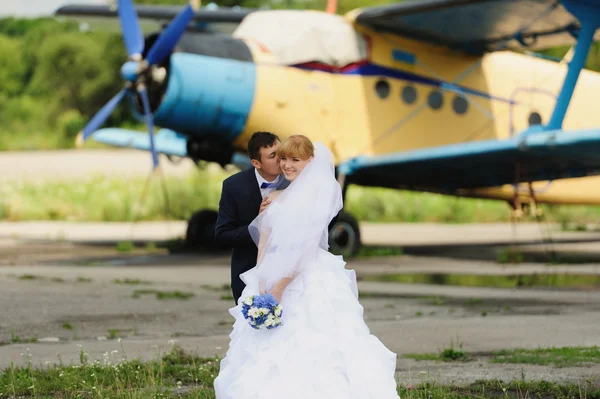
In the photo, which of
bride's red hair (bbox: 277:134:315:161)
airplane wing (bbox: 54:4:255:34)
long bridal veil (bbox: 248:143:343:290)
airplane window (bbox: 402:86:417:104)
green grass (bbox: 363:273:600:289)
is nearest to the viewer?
long bridal veil (bbox: 248:143:343:290)

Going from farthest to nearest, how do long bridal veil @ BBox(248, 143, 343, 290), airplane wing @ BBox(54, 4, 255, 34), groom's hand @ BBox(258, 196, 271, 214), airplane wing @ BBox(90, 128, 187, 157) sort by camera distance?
1. airplane wing @ BBox(90, 128, 187, 157)
2. airplane wing @ BBox(54, 4, 255, 34)
3. groom's hand @ BBox(258, 196, 271, 214)
4. long bridal veil @ BBox(248, 143, 343, 290)

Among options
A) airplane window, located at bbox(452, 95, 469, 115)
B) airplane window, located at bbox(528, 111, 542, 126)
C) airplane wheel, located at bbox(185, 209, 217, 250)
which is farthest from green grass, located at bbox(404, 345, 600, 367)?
airplane window, located at bbox(528, 111, 542, 126)

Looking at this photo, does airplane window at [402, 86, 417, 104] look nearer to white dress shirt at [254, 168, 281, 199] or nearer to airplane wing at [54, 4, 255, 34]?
airplane wing at [54, 4, 255, 34]

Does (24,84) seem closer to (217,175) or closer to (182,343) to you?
(217,175)

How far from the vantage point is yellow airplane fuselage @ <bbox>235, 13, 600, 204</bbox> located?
15.2 metres

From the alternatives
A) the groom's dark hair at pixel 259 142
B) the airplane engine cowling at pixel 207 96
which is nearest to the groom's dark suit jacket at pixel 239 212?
the groom's dark hair at pixel 259 142

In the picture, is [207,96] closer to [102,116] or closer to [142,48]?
[142,48]

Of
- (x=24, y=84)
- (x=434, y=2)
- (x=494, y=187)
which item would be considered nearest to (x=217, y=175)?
(x=494, y=187)

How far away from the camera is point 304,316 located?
425 cm

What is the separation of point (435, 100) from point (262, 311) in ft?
42.7

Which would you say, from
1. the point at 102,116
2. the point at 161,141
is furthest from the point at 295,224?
the point at 161,141

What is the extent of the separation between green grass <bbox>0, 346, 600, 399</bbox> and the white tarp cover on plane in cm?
997

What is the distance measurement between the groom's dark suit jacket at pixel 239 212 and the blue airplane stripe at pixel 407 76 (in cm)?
1056

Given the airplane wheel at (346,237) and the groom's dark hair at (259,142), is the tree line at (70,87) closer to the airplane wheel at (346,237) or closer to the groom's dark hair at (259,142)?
the airplane wheel at (346,237)
